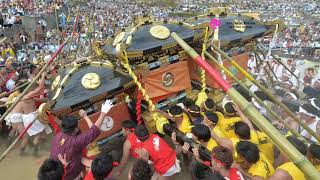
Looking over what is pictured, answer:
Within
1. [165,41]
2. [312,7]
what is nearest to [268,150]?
[165,41]

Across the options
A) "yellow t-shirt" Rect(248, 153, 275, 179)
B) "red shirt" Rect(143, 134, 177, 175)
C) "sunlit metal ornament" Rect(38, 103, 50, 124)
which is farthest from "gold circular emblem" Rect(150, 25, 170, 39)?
"yellow t-shirt" Rect(248, 153, 275, 179)

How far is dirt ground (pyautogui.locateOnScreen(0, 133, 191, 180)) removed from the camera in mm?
5586

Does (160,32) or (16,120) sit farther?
(16,120)

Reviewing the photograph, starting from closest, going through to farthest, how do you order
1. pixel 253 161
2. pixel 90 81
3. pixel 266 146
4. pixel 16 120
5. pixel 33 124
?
pixel 253 161 < pixel 266 146 < pixel 90 81 < pixel 33 124 < pixel 16 120

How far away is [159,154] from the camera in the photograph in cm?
438

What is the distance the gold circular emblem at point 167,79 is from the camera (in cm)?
562

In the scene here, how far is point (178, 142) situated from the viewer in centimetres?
473

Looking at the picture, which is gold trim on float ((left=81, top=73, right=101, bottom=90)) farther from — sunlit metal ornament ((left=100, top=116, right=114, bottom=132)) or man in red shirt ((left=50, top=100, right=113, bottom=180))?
man in red shirt ((left=50, top=100, right=113, bottom=180))

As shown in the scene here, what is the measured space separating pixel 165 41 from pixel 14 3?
2122 centimetres

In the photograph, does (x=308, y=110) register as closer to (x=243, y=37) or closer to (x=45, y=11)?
(x=243, y=37)

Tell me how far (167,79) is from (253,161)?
2.43 m

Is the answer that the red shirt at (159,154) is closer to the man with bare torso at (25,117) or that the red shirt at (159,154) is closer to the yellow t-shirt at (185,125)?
the yellow t-shirt at (185,125)

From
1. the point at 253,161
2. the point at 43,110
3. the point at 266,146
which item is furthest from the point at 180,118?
the point at 43,110

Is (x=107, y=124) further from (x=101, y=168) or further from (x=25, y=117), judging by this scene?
(x=101, y=168)
